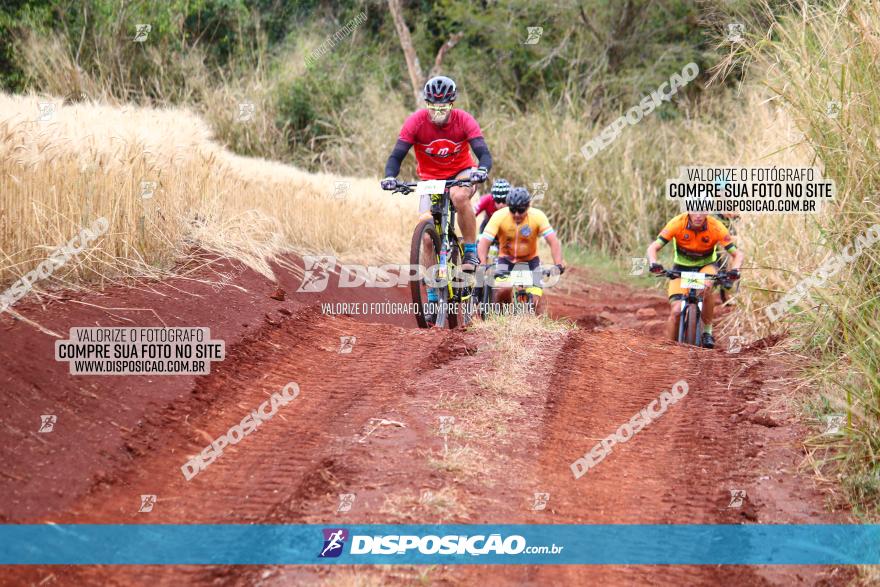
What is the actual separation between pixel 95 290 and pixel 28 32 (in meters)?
13.1

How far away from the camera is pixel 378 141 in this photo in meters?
21.8

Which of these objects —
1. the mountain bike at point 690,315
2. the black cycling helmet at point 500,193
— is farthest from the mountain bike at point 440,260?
the mountain bike at point 690,315

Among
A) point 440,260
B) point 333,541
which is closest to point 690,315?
point 440,260

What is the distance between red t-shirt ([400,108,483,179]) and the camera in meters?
10.1

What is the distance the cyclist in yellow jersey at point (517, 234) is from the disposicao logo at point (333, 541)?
6347 millimetres

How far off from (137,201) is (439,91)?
3015 mm

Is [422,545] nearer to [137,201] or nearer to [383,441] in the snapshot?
[383,441]

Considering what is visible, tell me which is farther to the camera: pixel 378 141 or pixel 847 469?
pixel 378 141

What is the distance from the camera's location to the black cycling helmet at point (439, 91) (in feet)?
32.1

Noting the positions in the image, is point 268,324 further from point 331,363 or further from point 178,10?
point 178,10

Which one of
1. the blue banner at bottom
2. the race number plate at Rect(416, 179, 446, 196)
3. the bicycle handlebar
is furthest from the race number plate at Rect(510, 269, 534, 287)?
the blue banner at bottom

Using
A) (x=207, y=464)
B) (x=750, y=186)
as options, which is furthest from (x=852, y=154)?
(x=207, y=464)

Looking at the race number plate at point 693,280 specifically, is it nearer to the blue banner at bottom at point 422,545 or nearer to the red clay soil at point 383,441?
the red clay soil at point 383,441

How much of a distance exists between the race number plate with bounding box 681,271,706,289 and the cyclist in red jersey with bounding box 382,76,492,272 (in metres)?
2.09
